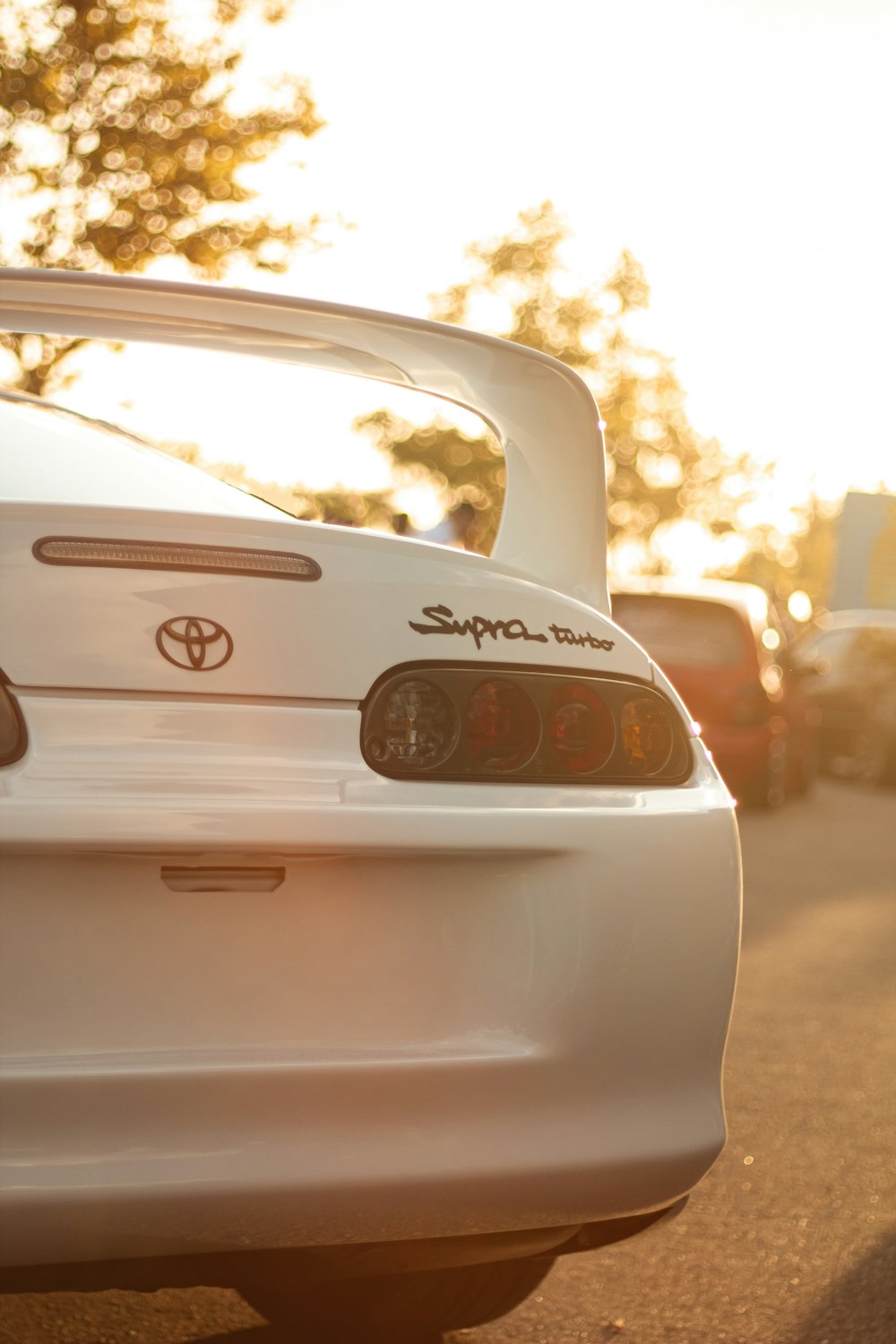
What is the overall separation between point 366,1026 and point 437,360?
3.79 feet

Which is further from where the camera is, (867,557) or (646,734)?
(867,557)

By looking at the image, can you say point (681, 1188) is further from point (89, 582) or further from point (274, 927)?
point (89, 582)

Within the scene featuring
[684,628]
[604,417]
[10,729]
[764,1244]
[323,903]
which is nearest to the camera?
[10,729]

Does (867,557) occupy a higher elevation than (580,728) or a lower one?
lower

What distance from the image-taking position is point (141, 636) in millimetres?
2287

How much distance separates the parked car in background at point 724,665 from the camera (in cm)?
1275

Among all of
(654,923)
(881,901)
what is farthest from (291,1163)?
(881,901)

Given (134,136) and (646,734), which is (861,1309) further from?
(134,136)

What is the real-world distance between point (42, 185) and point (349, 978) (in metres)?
18.7

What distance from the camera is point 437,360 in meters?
2.92

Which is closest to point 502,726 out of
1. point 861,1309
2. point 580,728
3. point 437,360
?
point 580,728

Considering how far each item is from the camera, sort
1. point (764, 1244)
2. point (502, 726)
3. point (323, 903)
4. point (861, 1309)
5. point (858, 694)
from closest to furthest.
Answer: point (323, 903) → point (502, 726) → point (861, 1309) → point (764, 1244) → point (858, 694)

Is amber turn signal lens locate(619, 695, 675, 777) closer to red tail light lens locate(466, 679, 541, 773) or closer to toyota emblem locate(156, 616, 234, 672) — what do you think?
red tail light lens locate(466, 679, 541, 773)

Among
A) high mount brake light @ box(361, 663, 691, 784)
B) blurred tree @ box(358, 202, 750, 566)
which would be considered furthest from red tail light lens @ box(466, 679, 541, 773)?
blurred tree @ box(358, 202, 750, 566)
